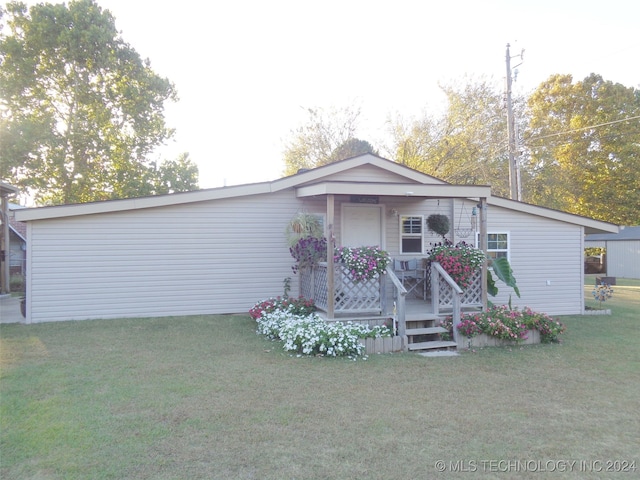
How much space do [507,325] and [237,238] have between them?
5532 mm

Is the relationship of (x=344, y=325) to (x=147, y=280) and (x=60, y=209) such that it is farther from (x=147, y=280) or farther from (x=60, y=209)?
(x=60, y=209)

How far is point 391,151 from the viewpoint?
2775 centimetres

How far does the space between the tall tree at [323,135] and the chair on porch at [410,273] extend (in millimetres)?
18552

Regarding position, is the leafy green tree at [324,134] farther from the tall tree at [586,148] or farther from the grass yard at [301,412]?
the grass yard at [301,412]

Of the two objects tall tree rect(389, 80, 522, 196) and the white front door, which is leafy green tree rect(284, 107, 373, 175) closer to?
tall tree rect(389, 80, 522, 196)

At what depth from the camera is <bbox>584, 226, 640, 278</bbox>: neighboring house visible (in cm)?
2838

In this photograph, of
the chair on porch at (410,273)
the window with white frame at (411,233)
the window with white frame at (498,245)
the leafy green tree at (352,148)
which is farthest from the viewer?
the leafy green tree at (352,148)

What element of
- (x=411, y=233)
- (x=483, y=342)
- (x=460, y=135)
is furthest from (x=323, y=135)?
(x=483, y=342)

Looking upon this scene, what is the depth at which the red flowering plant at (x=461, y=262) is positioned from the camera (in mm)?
8711

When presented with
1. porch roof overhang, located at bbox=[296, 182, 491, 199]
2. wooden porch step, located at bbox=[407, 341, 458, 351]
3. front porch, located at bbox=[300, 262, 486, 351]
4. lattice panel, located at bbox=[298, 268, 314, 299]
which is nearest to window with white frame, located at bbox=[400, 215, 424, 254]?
porch roof overhang, located at bbox=[296, 182, 491, 199]

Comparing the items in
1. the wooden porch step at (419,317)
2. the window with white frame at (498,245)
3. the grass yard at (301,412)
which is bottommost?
the grass yard at (301,412)

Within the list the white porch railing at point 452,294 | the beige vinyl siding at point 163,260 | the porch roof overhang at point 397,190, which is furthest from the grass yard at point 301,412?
the porch roof overhang at point 397,190

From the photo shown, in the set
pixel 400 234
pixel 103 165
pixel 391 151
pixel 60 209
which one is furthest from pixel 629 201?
pixel 60 209

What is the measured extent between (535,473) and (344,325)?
4.40 meters
